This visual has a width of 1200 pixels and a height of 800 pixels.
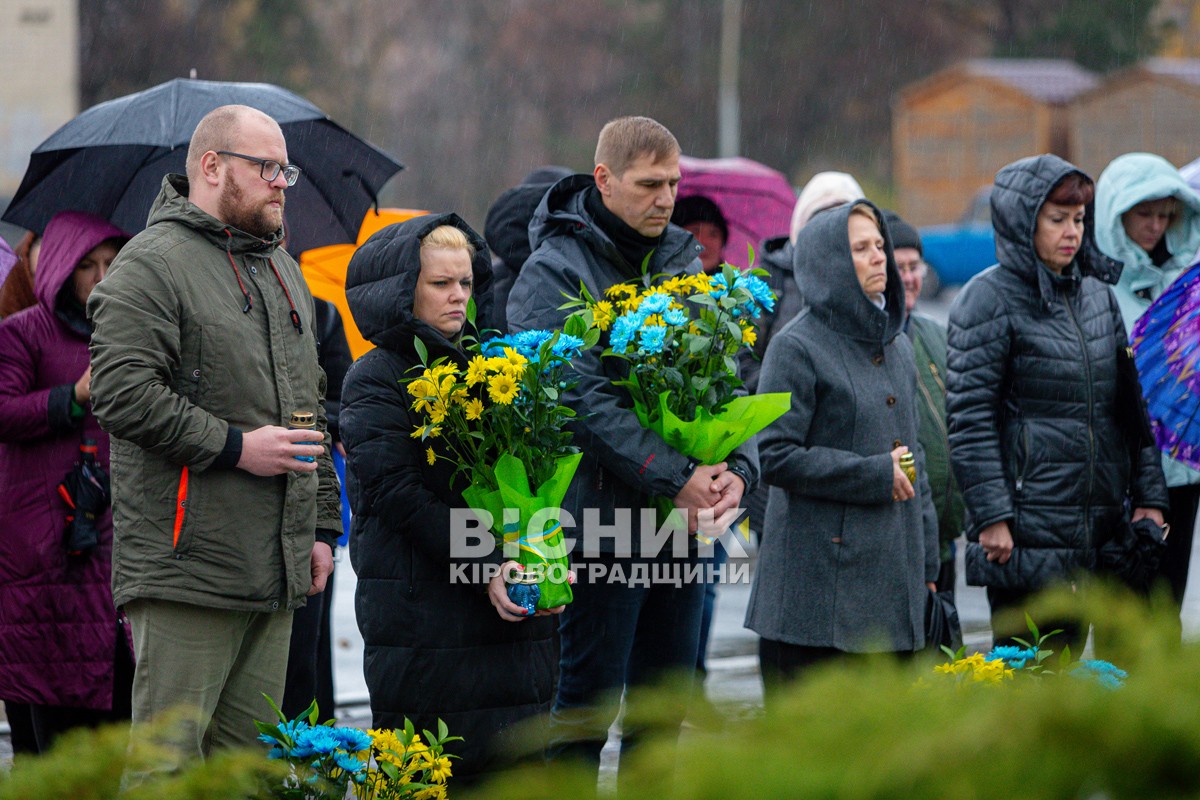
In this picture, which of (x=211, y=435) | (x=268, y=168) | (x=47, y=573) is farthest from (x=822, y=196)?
(x=211, y=435)

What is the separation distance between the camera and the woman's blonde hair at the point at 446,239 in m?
4.13

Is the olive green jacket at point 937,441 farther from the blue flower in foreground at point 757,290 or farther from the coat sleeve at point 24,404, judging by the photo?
the coat sleeve at point 24,404

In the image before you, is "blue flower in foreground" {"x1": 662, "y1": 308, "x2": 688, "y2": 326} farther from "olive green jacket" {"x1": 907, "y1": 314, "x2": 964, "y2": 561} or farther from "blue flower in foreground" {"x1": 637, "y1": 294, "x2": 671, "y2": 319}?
"olive green jacket" {"x1": 907, "y1": 314, "x2": 964, "y2": 561}

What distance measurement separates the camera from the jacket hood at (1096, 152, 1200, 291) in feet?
19.3

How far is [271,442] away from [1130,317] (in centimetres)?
368

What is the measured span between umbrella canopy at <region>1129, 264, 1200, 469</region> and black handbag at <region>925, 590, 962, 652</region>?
2.86 feet

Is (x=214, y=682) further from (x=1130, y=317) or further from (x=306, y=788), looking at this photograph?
(x=1130, y=317)

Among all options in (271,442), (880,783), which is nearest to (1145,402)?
(271,442)

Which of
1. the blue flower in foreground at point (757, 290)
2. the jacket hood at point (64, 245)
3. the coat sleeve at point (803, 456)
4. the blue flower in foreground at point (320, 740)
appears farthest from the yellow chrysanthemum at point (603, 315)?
the jacket hood at point (64, 245)

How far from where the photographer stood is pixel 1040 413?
507 cm

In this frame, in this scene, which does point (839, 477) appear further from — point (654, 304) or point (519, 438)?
point (519, 438)

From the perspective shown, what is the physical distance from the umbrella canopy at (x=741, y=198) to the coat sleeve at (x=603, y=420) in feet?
9.41

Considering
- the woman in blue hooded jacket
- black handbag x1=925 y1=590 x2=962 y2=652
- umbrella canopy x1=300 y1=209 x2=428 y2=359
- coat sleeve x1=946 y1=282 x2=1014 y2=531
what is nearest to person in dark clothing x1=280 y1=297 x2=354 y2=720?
umbrella canopy x1=300 y1=209 x2=428 y2=359

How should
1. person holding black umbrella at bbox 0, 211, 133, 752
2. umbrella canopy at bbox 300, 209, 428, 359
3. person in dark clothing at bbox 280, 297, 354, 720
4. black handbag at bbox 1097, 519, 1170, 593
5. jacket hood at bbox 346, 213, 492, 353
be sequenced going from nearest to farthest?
jacket hood at bbox 346, 213, 492, 353
person holding black umbrella at bbox 0, 211, 133, 752
person in dark clothing at bbox 280, 297, 354, 720
black handbag at bbox 1097, 519, 1170, 593
umbrella canopy at bbox 300, 209, 428, 359
